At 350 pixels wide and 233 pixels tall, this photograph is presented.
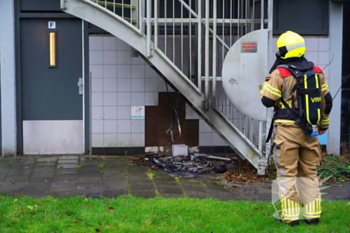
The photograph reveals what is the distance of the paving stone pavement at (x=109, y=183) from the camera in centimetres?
649

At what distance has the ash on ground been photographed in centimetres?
786

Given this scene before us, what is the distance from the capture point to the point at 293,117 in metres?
4.99

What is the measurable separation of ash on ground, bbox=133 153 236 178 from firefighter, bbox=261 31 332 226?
2.70 metres

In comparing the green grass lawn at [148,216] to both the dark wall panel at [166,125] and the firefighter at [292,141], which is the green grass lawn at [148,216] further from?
the dark wall panel at [166,125]

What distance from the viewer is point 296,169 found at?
5.09 meters

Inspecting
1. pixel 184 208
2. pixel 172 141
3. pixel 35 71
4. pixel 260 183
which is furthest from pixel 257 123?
pixel 35 71

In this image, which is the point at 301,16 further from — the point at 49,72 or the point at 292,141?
the point at 49,72

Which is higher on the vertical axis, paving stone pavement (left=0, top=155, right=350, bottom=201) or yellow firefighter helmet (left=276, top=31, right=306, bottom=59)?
yellow firefighter helmet (left=276, top=31, right=306, bottom=59)

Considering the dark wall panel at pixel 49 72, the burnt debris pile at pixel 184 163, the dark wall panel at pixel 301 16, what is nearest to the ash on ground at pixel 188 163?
the burnt debris pile at pixel 184 163

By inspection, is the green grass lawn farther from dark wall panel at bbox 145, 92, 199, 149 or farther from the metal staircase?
dark wall panel at bbox 145, 92, 199, 149

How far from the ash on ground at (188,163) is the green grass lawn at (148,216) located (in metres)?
1.79

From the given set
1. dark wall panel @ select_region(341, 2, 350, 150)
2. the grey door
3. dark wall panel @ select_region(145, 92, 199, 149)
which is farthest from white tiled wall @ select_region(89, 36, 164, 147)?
dark wall panel @ select_region(341, 2, 350, 150)

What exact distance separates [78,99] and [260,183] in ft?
12.1

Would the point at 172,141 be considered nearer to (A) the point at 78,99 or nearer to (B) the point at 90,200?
(A) the point at 78,99
